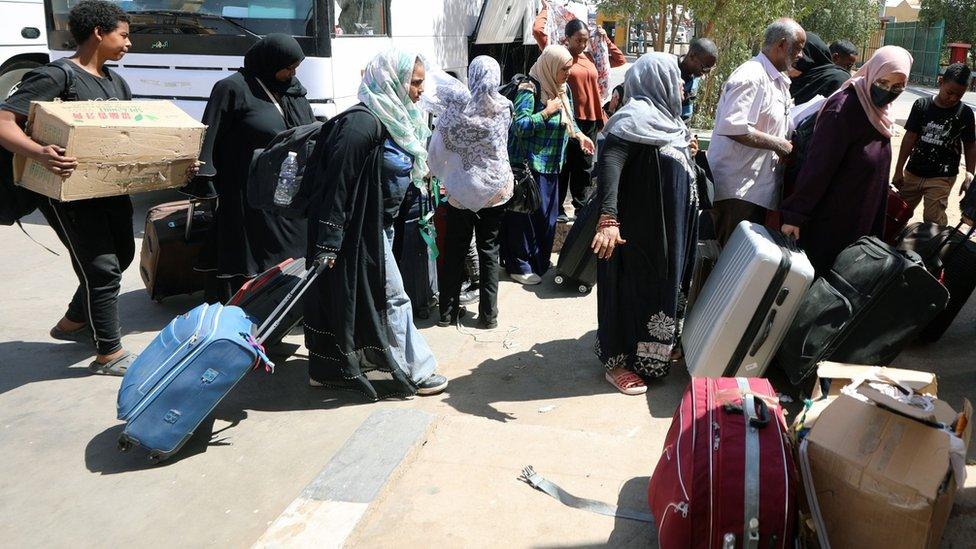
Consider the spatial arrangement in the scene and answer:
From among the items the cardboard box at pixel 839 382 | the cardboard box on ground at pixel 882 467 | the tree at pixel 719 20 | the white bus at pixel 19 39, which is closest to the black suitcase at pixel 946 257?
the cardboard box at pixel 839 382

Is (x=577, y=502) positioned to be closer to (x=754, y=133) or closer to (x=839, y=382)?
(x=839, y=382)

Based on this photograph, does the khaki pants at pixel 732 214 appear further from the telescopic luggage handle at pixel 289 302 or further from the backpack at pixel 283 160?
the telescopic luggage handle at pixel 289 302

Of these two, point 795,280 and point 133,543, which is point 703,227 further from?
point 133,543

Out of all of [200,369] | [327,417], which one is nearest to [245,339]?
[200,369]

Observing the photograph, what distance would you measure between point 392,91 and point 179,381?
152 cm

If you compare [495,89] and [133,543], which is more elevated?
[495,89]

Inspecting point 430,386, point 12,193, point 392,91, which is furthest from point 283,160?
point 12,193

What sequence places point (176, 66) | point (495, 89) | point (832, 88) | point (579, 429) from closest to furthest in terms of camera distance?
1. point (579, 429)
2. point (495, 89)
3. point (832, 88)
4. point (176, 66)

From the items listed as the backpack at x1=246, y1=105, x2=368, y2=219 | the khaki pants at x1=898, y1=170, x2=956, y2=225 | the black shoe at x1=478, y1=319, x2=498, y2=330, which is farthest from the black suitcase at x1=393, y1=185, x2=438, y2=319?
the khaki pants at x1=898, y1=170, x2=956, y2=225

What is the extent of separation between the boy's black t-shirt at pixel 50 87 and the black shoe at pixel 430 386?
6.72 ft

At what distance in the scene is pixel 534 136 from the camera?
5465 millimetres

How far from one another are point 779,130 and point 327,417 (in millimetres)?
2654

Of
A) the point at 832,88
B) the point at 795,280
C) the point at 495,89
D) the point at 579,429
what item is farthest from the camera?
the point at 832,88

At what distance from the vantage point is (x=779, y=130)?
4.13m
